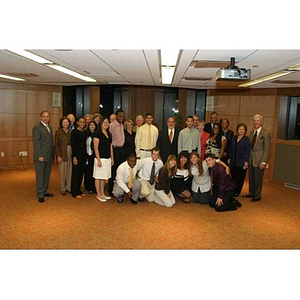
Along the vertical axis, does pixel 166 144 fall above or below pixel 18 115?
below

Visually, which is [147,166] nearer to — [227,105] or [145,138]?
[145,138]

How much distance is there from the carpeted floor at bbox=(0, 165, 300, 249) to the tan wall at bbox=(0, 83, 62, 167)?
2.79 metres

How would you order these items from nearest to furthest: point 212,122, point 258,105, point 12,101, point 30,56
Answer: point 30,56, point 212,122, point 258,105, point 12,101

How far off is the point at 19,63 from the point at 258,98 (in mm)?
5829

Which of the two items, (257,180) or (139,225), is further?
(257,180)

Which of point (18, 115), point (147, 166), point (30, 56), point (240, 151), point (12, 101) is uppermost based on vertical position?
point (30, 56)

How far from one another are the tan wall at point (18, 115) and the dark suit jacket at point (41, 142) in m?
3.68

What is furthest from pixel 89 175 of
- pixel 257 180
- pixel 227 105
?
pixel 227 105

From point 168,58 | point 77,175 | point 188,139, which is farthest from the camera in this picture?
point 188,139

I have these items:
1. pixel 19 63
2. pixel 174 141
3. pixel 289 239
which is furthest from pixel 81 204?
pixel 289 239

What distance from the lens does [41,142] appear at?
5.27 m

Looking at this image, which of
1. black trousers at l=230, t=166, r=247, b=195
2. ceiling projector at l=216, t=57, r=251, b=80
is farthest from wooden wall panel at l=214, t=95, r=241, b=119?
ceiling projector at l=216, t=57, r=251, b=80

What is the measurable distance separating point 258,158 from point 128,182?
2.53 meters
